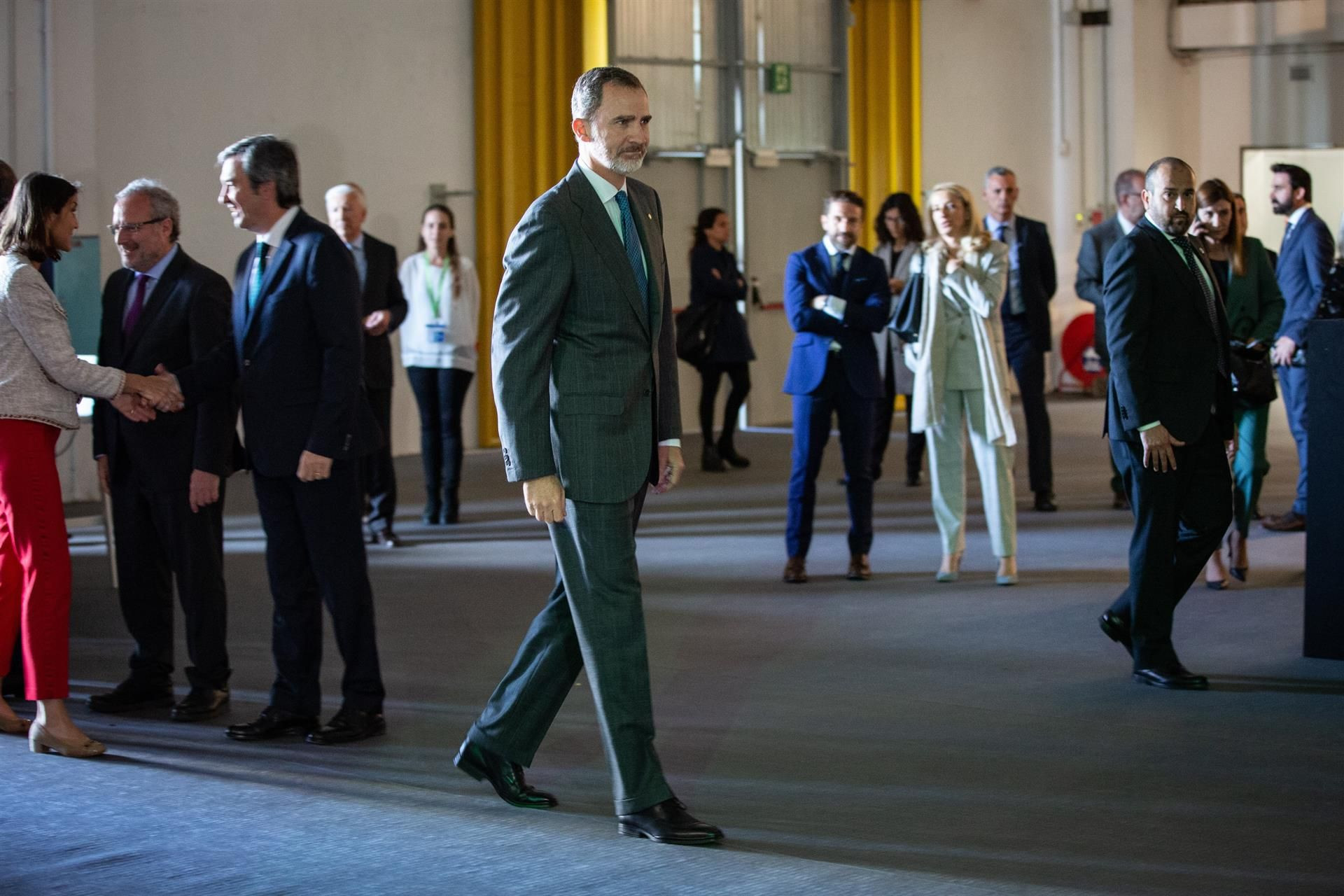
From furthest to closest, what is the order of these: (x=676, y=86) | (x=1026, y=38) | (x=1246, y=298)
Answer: (x=1026, y=38)
(x=676, y=86)
(x=1246, y=298)

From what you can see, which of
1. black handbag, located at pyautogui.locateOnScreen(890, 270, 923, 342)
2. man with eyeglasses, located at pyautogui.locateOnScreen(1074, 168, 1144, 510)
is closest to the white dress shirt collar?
black handbag, located at pyautogui.locateOnScreen(890, 270, 923, 342)

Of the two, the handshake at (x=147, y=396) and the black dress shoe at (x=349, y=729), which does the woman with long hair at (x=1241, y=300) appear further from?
the handshake at (x=147, y=396)

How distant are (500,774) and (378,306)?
4439 mm

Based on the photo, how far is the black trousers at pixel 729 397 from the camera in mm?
10805

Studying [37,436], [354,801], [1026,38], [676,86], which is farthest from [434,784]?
[1026,38]

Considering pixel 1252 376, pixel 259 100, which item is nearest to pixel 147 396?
pixel 1252 376

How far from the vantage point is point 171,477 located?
4.56m

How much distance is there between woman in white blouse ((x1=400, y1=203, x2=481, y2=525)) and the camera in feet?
27.4

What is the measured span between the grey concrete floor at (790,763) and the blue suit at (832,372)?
409mm

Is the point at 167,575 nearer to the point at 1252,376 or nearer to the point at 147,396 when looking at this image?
the point at 147,396

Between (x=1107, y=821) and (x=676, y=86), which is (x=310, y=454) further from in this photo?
(x=676, y=86)

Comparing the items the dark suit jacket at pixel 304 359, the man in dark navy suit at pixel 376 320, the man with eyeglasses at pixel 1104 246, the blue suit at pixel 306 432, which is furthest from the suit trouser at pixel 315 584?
the man with eyeglasses at pixel 1104 246

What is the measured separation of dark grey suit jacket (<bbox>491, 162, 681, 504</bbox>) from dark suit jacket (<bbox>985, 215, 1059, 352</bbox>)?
17.9 feet

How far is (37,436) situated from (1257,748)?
3292 mm
